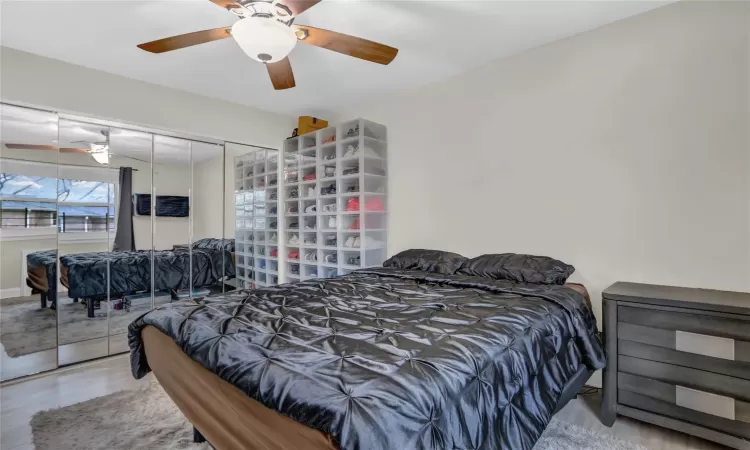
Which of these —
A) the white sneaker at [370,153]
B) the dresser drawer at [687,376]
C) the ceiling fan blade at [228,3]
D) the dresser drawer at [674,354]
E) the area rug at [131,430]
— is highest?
the ceiling fan blade at [228,3]

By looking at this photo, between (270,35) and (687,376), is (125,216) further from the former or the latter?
(687,376)

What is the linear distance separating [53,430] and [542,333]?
8.73 feet

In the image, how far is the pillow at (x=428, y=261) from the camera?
2775 mm

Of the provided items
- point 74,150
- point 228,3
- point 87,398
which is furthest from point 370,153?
point 87,398

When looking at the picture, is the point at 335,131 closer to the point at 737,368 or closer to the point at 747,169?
the point at 747,169

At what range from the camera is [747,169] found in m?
1.90

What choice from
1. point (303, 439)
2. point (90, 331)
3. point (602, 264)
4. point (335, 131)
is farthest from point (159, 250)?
point (602, 264)

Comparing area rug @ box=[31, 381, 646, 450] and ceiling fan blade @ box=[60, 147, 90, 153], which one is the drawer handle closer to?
area rug @ box=[31, 381, 646, 450]

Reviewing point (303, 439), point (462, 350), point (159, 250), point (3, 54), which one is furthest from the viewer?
point (159, 250)

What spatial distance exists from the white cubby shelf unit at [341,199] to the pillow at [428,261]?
0.50m

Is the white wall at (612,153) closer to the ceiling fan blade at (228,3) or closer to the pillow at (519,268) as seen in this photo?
the pillow at (519,268)

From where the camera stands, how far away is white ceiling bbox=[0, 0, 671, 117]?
85.0 inches

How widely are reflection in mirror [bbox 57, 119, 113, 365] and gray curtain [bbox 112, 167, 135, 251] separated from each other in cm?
6

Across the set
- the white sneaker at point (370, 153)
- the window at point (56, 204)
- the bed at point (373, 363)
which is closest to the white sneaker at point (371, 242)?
the white sneaker at point (370, 153)
